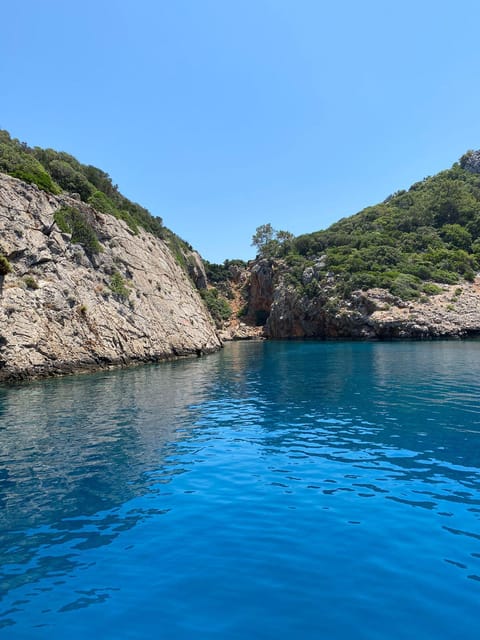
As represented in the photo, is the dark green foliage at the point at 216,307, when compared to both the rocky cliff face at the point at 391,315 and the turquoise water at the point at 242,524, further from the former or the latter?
the turquoise water at the point at 242,524

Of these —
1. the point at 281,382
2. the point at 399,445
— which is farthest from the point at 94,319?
the point at 399,445

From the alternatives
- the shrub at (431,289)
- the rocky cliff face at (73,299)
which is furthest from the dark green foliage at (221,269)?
the rocky cliff face at (73,299)

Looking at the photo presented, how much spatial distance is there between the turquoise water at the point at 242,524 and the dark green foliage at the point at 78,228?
25270mm

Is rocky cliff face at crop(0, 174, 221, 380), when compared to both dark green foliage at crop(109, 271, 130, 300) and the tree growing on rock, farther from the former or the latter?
the tree growing on rock

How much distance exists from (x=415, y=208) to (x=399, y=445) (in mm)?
97362

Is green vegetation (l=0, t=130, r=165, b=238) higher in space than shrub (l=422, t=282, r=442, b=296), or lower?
higher

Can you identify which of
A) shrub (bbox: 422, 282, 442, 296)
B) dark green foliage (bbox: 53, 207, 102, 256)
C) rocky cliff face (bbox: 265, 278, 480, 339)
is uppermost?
dark green foliage (bbox: 53, 207, 102, 256)

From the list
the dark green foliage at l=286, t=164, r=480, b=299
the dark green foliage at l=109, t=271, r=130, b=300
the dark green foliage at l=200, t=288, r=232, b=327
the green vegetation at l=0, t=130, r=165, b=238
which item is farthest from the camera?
the dark green foliage at l=200, t=288, r=232, b=327

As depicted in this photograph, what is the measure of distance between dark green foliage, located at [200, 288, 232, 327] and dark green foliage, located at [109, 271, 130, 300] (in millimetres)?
50082

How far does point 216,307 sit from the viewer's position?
95.4 meters

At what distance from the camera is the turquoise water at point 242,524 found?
516cm

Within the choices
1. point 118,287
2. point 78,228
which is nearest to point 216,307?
point 118,287

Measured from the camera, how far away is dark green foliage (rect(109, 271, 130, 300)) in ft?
131

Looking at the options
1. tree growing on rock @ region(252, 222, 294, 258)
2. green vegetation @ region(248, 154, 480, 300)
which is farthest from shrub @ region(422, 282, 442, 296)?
tree growing on rock @ region(252, 222, 294, 258)
